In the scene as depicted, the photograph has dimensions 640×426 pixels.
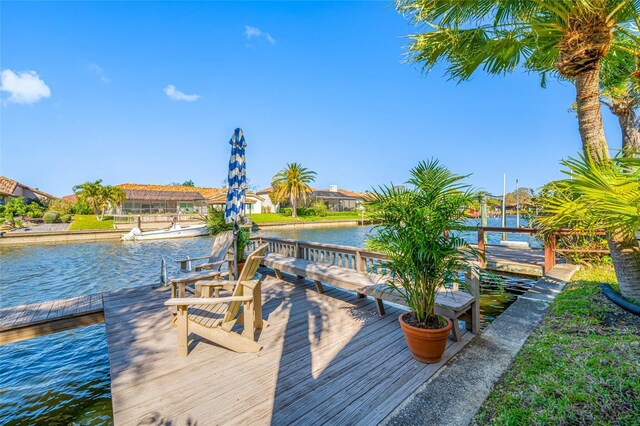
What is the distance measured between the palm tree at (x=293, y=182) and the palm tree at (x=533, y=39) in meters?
30.7

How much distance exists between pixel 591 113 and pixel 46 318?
777 cm

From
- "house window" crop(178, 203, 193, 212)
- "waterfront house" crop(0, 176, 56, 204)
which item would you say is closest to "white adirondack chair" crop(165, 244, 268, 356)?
"house window" crop(178, 203, 193, 212)

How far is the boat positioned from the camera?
1809cm

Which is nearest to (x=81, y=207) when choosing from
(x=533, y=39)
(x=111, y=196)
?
(x=111, y=196)

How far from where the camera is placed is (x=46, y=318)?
352cm

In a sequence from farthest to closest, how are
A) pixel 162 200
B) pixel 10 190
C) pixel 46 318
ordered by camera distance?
pixel 162 200 < pixel 10 190 < pixel 46 318

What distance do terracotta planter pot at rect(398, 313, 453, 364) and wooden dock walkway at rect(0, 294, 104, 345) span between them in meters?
4.55

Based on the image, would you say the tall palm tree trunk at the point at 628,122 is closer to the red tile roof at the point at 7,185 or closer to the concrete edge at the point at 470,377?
the concrete edge at the point at 470,377

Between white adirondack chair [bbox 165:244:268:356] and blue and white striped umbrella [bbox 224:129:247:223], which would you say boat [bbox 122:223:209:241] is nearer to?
blue and white striped umbrella [bbox 224:129:247:223]

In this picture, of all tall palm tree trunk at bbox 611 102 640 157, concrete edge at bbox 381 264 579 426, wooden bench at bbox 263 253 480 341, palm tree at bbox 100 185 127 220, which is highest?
tall palm tree trunk at bbox 611 102 640 157

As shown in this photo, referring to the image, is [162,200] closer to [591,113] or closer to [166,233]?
[166,233]

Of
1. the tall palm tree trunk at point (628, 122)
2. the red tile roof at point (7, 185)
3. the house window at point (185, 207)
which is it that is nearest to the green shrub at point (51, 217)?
the red tile roof at point (7, 185)

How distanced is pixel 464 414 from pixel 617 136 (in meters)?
13.8

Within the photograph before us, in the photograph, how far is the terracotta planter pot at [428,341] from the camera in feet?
7.99
